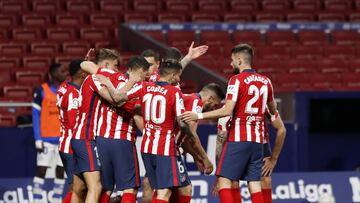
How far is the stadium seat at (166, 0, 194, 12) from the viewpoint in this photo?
21406mm

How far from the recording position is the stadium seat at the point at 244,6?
70.9 feet

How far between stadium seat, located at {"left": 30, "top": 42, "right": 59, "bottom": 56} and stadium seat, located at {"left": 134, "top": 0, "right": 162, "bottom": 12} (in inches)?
90.9

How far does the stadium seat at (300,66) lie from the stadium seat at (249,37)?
1.16 meters

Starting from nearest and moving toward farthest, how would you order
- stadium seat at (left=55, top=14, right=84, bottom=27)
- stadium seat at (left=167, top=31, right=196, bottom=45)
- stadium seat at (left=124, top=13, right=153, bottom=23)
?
stadium seat at (left=167, top=31, right=196, bottom=45)
stadium seat at (left=55, top=14, right=84, bottom=27)
stadium seat at (left=124, top=13, right=153, bottom=23)

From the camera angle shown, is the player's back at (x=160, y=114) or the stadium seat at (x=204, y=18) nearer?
the player's back at (x=160, y=114)

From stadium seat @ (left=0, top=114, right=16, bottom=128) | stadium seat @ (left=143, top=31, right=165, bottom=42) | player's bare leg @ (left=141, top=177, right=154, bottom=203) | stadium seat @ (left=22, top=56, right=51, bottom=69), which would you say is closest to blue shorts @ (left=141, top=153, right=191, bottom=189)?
player's bare leg @ (left=141, top=177, right=154, bottom=203)

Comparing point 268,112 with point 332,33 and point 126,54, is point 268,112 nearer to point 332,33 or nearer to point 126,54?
point 126,54

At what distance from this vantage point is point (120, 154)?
36.0 ft

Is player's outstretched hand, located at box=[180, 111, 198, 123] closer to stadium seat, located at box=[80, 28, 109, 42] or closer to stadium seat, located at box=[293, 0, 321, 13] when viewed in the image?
stadium seat, located at box=[80, 28, 109, 42]

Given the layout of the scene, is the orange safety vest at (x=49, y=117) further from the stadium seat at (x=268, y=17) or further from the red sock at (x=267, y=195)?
the stadium seat at (x=268, y=17)

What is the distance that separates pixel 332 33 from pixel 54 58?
5.28m

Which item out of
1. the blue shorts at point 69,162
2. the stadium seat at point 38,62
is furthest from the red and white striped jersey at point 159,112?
the stadium seat at point 38,62

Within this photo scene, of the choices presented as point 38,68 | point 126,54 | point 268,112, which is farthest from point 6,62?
point 268,112

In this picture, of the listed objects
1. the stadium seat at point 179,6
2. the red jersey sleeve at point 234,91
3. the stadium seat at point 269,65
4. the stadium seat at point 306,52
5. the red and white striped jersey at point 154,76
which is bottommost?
the stadium seat at point 269,65
